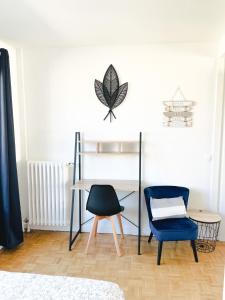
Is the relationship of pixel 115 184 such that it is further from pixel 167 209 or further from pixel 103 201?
pixel 167 209

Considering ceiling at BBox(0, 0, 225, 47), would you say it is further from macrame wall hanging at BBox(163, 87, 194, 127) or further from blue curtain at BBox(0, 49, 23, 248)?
macrame wall hanging at BBox(163, 87, 194, 127)

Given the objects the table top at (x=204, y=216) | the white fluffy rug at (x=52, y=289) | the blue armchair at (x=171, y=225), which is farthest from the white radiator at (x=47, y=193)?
the white fluffy rug at (x=52, y=289)

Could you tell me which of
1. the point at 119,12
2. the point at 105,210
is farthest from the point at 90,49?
the point at 105,210

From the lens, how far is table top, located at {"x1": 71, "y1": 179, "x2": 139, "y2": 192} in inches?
115

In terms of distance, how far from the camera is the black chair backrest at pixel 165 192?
121 inches

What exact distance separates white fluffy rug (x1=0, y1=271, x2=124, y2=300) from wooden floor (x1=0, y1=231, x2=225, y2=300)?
986 millimetres

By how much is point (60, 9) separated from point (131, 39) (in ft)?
3.42

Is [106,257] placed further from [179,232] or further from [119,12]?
[119,12]

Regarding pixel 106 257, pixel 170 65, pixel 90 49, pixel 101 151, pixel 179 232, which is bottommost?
pixel 106 257

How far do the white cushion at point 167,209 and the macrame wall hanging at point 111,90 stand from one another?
4.31 feet

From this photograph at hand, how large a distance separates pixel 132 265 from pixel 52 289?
1.52 m

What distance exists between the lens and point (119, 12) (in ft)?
7.18

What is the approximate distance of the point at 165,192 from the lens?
3.13 metres

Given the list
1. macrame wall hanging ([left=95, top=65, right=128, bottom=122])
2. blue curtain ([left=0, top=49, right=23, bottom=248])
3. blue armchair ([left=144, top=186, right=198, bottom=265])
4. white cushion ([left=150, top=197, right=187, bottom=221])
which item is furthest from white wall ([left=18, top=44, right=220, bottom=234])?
blue curtain ([left=0, top=49, right=23, bottom=248])
